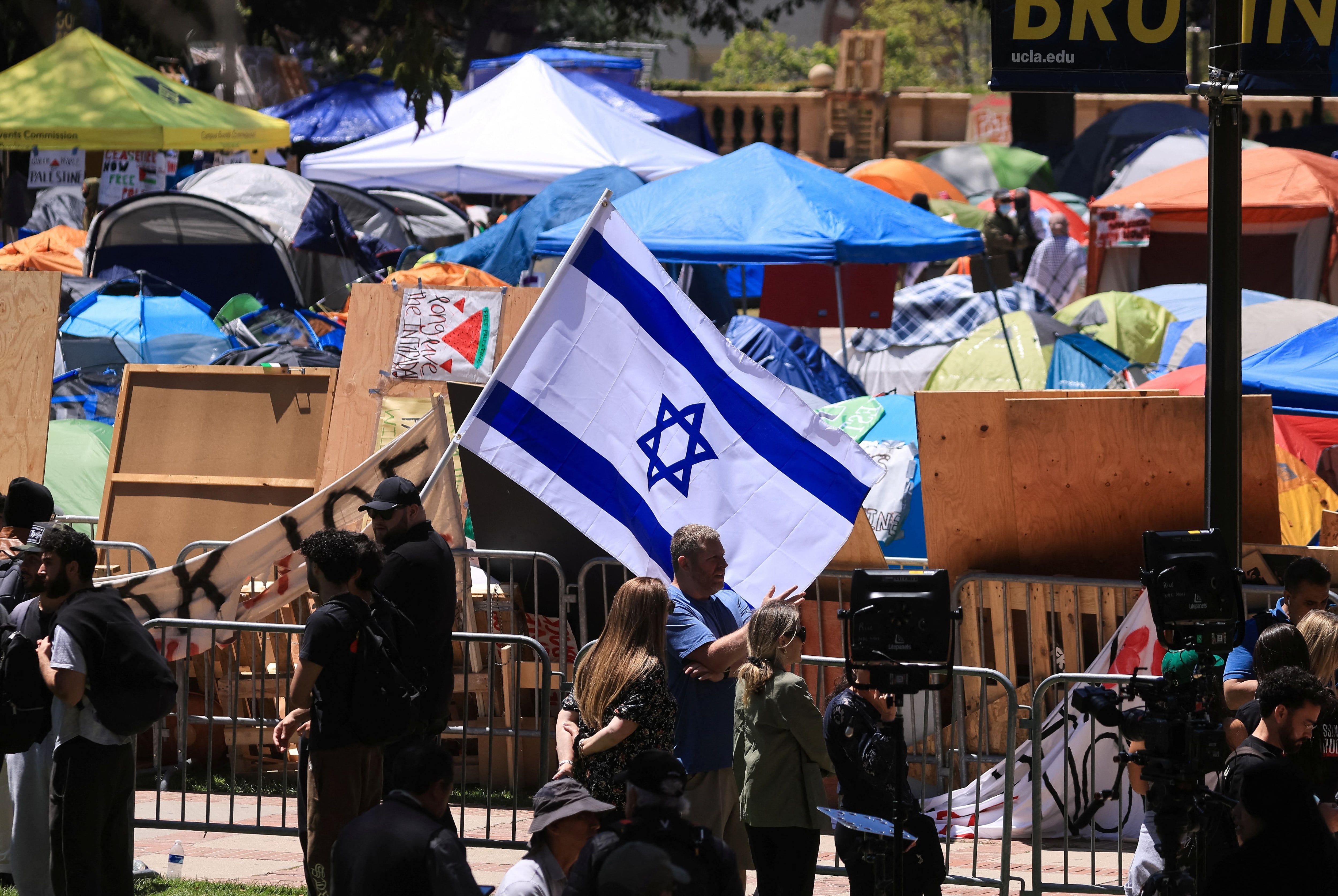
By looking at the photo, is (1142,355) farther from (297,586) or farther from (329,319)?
(297,586)

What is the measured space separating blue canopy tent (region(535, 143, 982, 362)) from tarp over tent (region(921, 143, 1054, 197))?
20.0m

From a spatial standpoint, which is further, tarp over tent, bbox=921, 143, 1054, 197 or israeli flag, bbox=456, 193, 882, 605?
tarp over tent, bbox=921, 143, 1054, 197

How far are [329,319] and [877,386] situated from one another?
5.41 m

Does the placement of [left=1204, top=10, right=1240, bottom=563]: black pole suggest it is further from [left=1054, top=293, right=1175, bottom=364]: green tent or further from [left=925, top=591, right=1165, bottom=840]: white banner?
[left=1054, top=293, right=1175, bottom=364]: green tent

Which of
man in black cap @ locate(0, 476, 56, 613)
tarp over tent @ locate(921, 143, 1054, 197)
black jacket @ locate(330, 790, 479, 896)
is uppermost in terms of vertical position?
tarp over tent @ locate(921, 143, 1054, 197)

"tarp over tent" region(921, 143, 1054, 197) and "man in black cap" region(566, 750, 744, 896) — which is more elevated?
"tarp over tent" region(921, 143, 1054, 197)

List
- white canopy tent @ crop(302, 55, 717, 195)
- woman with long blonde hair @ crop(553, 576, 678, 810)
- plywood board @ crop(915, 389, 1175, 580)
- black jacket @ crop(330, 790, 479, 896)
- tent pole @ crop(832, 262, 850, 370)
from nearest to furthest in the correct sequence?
1. black jacket @ crop(330, 790, 479, 896)
2. woman with long blonde hair @ crop(553, 576, 678, 810)
3. plywood board @ crop(915, 389, 1175, 580)
4. tent pole @ crop(832, 262, 850, 370)
5. white canopy tent @ crop(302, 55, 717, 195)

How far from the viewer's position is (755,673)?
552cm

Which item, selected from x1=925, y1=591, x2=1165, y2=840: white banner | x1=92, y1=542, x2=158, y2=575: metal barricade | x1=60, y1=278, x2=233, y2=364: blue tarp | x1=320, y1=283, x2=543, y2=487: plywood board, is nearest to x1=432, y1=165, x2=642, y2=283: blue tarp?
x1=60, y1=278, x2=233, y2=364: blue tarp

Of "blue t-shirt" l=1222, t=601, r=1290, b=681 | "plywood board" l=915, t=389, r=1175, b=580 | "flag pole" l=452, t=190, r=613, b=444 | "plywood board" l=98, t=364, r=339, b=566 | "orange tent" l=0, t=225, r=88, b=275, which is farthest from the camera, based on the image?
"orange tent" l=0, t=225, r=88, b=275

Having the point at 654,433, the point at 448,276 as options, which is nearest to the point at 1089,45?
the point at 654,433

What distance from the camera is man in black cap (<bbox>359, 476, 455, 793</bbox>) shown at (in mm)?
5984

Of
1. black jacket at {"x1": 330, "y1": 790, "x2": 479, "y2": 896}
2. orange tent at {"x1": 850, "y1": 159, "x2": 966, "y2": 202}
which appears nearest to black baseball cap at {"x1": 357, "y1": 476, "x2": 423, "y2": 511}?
black jacket at {"x1": 330, "y1": 790, "x2": 479, "y2": 896}

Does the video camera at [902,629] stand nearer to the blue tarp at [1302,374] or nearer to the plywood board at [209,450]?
the plywood board at [209,450]
